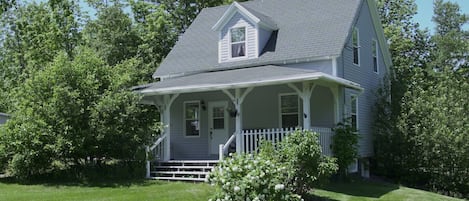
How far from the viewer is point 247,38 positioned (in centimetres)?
1869

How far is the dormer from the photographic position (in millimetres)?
18438

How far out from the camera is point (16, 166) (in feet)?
47.3

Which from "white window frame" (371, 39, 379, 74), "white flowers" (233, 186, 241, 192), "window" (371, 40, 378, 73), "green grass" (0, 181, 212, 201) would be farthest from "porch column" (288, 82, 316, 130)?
"window" (371, 40, 378, 73)

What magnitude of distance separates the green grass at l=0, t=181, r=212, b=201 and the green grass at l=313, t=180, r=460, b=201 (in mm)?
3111

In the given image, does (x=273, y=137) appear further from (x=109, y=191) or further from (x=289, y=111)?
(x=109, y=191)

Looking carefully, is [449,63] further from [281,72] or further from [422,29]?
[281,72]

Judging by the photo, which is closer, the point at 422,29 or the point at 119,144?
the point at 119,144

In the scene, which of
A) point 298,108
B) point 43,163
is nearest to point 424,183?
point 298,108

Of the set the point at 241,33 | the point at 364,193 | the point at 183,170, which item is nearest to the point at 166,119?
the point at 183,170

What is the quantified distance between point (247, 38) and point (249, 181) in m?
11.2

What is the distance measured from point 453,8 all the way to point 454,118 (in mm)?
22171

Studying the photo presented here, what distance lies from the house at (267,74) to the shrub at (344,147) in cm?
28

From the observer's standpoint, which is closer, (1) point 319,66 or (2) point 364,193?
(2) point 364,193

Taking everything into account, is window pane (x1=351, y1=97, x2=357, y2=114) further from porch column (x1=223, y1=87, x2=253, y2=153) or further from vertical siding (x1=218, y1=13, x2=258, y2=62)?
porch column (x1=223, y1=87, x2=253, y2=153)
